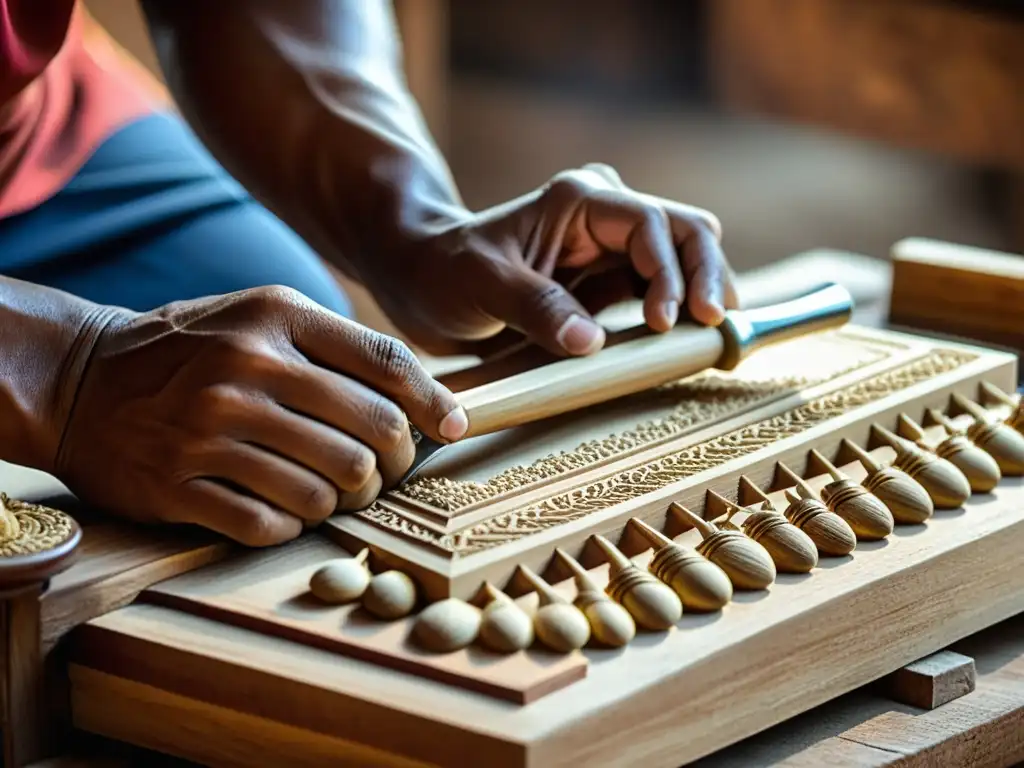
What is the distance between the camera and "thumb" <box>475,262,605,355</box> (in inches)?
48.4

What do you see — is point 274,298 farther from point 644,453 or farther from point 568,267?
point 568,267

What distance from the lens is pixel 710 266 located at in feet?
4.28

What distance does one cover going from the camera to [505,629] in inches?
34.8

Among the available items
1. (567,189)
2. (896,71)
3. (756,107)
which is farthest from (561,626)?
(756,107)

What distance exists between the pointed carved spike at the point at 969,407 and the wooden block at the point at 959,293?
1.07 ft

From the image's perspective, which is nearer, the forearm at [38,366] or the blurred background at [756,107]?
the forearm at [38,366]

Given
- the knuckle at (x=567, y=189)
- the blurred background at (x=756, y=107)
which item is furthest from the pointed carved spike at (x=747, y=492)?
the blurred background at (x=756, y=107)

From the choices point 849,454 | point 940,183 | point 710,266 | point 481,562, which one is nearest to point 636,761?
point 481,562

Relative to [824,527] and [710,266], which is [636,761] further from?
[710,266]

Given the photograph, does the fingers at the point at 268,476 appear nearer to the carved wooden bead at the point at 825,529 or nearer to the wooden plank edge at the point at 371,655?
the wooden plank edge at the point at 371,655

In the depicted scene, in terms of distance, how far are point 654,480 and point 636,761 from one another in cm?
27

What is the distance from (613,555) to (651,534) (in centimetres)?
4

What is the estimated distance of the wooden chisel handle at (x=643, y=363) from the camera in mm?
1138

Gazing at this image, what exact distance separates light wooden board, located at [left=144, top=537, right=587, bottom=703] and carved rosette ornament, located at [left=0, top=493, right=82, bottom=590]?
0.26ft
